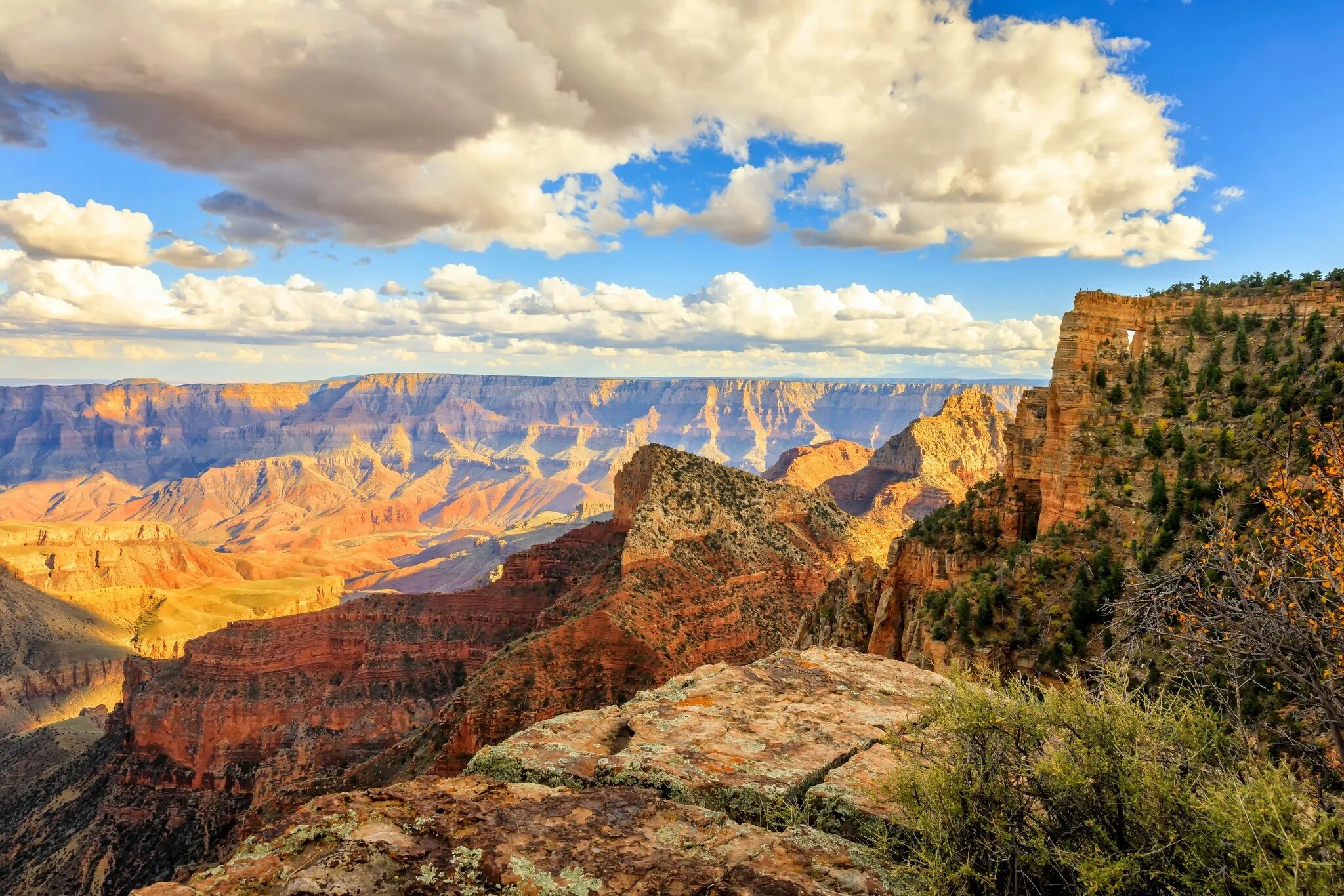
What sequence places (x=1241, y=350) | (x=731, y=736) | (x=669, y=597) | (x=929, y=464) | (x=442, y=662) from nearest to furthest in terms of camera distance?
1. (x=731, y=736)
2. (x=1241, y=350)
3. (x=669, y=597)
4. (x=442, y=662)
5. (x=929, y=464)

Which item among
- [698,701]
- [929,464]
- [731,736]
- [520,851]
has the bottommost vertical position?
[929,464]

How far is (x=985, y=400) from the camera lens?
539 ft

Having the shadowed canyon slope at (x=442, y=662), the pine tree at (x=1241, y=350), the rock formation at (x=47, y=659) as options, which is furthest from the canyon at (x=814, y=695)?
the rock formation at (x=47, y=659)

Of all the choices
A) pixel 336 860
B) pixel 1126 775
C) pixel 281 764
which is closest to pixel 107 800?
pixel 281 764

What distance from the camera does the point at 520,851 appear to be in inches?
276

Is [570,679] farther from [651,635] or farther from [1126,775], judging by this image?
[1126,775]

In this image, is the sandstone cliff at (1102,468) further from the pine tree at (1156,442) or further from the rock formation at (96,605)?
the rock formation at (96,605)

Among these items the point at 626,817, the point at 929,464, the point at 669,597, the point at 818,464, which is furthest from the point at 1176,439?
the point at 818,464

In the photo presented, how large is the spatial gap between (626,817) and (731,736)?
2941mm

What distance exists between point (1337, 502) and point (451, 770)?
3864cm

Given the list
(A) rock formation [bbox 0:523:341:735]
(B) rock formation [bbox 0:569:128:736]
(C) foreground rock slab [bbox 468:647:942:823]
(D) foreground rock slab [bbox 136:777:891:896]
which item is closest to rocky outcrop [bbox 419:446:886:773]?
(C) foreground rock slab [bbox 468:647:942:823]

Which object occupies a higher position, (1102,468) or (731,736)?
(1102,468)

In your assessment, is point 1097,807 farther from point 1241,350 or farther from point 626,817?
point 1241,350

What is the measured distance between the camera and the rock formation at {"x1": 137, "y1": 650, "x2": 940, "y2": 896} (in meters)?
6.59
